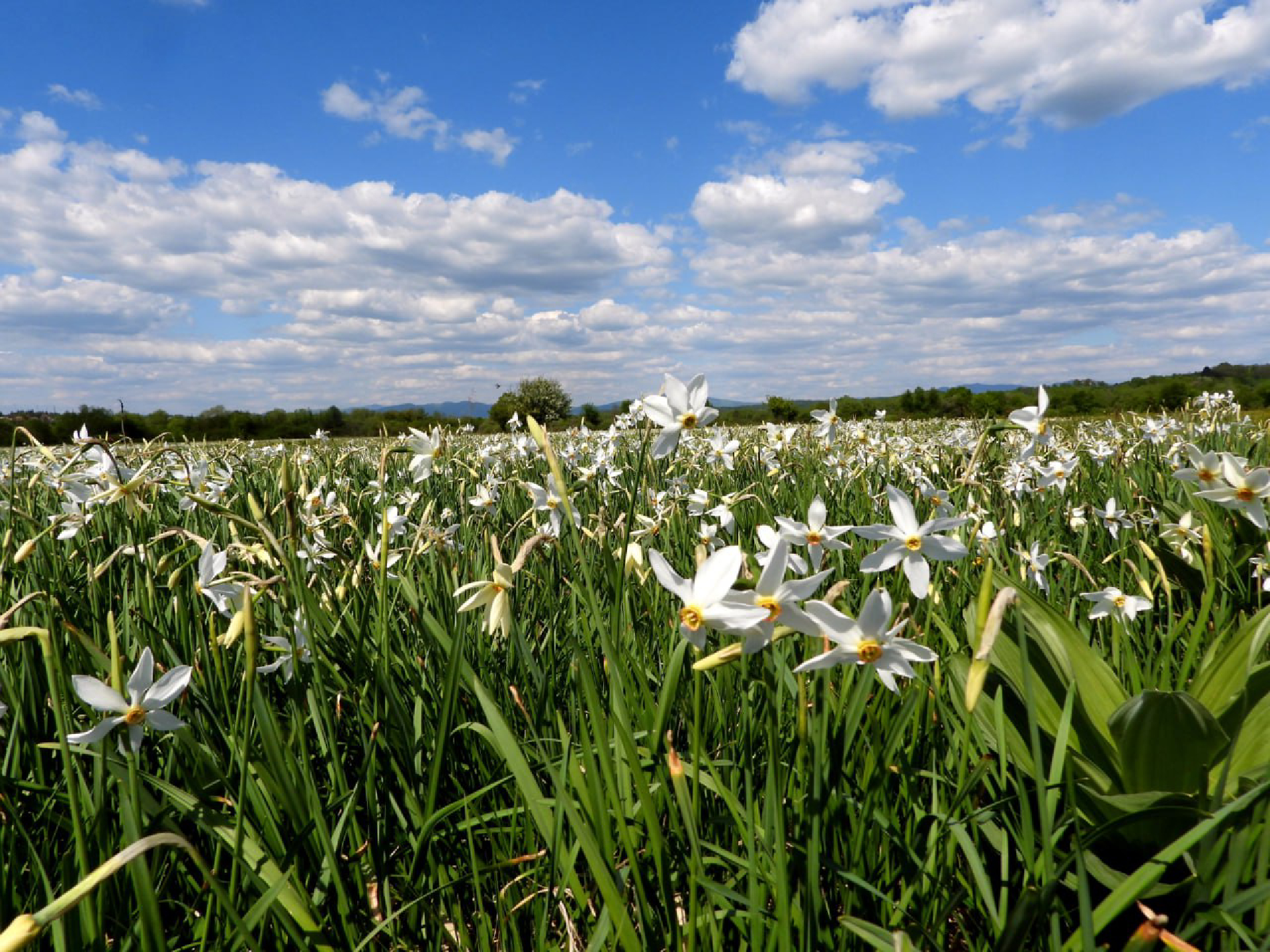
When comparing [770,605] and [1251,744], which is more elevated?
[770,605]

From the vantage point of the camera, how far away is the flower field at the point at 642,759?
1312mm

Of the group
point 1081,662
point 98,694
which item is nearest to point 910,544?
point 1081,662

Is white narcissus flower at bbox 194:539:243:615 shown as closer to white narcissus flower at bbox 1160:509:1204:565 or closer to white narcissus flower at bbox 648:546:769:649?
white narcissus flower at bbox 648:546:769:649

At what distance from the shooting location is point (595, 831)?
1582 mm

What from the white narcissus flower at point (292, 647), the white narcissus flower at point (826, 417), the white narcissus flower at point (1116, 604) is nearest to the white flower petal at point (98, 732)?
the white narcissus flower at point (292, 647)

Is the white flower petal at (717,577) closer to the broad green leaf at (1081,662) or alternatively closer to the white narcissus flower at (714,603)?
the white narcissus flower at (714,603)

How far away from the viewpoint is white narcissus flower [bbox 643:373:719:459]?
172 centimetres

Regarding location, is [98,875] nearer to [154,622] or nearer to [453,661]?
[453,661]

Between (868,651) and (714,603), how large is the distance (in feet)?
0.96

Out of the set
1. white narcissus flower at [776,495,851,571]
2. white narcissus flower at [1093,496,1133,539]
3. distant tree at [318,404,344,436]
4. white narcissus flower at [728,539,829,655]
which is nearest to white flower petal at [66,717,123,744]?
white narcissus flower at [728,539,829,655]

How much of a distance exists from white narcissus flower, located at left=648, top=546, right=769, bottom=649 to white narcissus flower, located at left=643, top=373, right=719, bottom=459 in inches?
19.9

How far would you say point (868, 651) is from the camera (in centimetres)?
126

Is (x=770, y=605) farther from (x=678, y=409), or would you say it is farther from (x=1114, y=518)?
(x=1114, y=518)

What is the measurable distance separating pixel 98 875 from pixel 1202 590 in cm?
407
